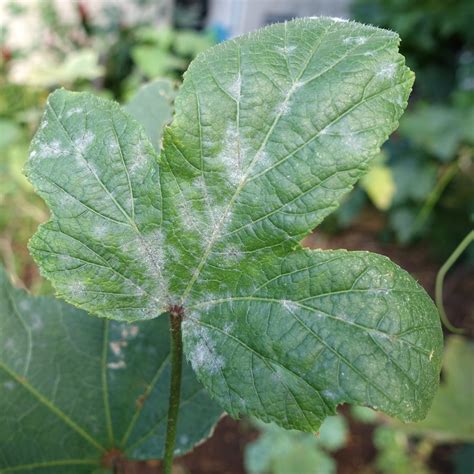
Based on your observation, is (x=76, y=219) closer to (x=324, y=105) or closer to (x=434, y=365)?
(x=324, y=105)

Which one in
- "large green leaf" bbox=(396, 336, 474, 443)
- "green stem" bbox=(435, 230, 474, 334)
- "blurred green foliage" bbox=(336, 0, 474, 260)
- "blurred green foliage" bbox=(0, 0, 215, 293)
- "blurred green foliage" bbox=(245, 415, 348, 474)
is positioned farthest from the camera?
"blurred green foliage" bbox=(0, 0, 215, 293)

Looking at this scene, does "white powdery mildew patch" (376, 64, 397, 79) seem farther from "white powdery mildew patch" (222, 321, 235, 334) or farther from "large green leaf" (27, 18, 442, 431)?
"white powdery mildew patch" (222, 321, 235, 334)

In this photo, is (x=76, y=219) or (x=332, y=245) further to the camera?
(x=332, y=245)

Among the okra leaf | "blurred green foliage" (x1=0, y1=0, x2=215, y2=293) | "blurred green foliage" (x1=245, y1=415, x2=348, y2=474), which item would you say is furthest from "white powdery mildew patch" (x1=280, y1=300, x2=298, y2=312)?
"blurred green foliage" (x1=0, y1=0, x2=215, y2=293)

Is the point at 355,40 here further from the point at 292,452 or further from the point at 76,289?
Answer: the point at 292,452

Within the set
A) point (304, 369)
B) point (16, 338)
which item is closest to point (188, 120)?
point (304, 369)

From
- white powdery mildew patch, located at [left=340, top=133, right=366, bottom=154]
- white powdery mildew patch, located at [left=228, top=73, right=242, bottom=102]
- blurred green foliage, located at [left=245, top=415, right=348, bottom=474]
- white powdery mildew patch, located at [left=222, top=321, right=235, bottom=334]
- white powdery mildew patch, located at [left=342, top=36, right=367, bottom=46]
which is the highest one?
white powdery mildew patch, located at [left=342, top=36, right=367, bottom=46]

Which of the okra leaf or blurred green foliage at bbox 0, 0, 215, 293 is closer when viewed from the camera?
the okra leaf
